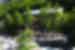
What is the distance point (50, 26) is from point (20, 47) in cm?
22

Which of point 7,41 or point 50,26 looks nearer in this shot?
point 50,26

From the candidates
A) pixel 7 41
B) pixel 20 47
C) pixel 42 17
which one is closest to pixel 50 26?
pixel 42 17

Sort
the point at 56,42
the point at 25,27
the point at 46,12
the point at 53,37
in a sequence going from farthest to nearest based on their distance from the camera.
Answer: the point at 53,37 < the point at 56,42 < the point at 25,27 < the point at 46,12

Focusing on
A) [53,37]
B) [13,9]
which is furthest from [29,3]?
[53,37]

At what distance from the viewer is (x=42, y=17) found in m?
1.14

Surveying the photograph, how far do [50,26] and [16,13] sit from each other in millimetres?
233

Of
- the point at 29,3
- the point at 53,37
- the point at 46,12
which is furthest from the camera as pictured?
the point at 53,37

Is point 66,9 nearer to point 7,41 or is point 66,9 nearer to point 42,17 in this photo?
point 42,17

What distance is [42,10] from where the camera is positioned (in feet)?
3.52

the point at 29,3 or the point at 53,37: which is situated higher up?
the point at 29,3

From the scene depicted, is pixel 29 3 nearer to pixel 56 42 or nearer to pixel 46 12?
pixel 46 12

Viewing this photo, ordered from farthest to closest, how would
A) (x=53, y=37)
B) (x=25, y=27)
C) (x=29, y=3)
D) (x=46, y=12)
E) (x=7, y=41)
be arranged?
1. (x=53, y=37)
2. (x=7, y=41)
3. (x=25, y=27)
4. (x=46, y=12)
5. (x=29, y=3)

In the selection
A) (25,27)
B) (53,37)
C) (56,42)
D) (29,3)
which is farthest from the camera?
(53,37)

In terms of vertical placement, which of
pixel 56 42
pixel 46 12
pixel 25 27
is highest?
pixel 46 12
